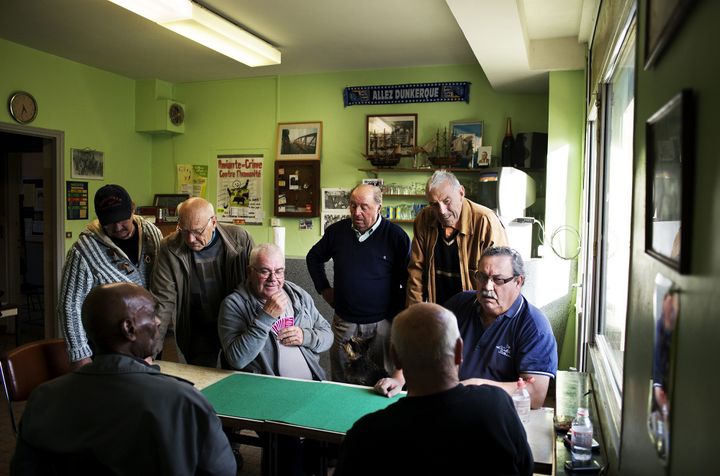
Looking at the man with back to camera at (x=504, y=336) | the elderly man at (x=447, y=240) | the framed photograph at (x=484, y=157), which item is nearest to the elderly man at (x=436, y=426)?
the man with back to camera at (x=504, y=336)

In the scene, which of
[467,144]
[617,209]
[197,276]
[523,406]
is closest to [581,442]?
[523,406]

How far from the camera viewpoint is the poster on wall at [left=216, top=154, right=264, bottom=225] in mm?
6898

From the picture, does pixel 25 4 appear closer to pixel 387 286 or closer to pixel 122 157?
pixel 122 157

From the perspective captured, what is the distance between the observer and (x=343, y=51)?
5660 mm

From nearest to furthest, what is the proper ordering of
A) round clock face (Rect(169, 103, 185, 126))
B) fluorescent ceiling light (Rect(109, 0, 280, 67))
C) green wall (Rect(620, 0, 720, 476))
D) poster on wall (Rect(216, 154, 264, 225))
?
green wall (Rect(620, 0, 720, 476)) → fluorescent ceiling light (Rect(109, 0, 280, 67)) → poster on wall (Rect(216, 154, 264, 225)) → round clock face (Rect(169, 103, 185, 126))

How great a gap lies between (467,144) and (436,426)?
16.1ft

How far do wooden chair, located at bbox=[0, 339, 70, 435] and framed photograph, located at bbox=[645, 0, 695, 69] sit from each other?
2.70m

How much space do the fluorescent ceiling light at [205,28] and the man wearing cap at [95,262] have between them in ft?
5.31

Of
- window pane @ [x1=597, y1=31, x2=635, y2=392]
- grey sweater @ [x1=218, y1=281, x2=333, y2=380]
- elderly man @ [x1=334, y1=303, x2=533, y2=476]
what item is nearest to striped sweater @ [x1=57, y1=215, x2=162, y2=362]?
grey sweater @ [x1=218, y1=281, x2=333, y2=380]

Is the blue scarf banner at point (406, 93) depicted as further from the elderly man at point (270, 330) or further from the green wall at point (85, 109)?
the elderly man at point (270, 330)

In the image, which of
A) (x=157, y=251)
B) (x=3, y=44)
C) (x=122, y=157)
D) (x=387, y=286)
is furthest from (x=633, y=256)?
(x=122, y=157)

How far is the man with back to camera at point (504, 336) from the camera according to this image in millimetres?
2305

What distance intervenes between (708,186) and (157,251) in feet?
9.30

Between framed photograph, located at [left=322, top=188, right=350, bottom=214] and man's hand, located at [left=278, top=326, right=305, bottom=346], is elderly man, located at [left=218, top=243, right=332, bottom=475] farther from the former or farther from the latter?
framed photograph, located at [left=322, top=188, right=350, bottom=214]
